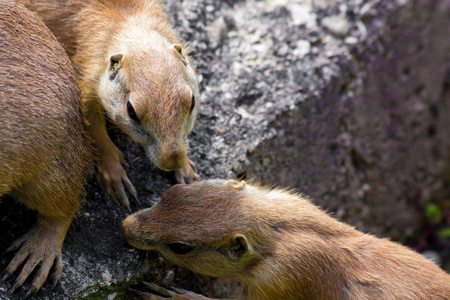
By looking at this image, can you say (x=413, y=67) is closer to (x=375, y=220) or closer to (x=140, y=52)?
(x=375, y=220)

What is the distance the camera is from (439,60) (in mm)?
5965

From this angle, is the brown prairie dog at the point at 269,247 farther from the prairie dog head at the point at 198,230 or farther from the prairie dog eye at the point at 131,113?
the prairie dog eye at the point at 131,113

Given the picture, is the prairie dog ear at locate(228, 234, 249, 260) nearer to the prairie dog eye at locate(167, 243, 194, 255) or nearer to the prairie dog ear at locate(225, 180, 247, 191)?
the prairie dog eye at locate(167, 243, 194, 255)

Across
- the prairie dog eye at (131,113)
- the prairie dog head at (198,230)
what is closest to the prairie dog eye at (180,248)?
the prairie dog head at (198,230)

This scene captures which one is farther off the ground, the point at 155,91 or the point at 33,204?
the point at 155,91

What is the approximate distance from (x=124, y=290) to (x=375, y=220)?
324 centimetres

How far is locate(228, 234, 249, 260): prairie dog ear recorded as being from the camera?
3.37m

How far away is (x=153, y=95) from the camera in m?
3.26

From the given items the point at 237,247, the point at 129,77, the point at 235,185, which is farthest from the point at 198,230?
the point at 129,77

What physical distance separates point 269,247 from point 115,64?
5.24 feet

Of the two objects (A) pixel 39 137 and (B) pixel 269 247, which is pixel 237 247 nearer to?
(B) pixel 269 247

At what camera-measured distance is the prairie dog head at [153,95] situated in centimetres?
324

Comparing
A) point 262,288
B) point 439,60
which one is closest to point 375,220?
point 439,60

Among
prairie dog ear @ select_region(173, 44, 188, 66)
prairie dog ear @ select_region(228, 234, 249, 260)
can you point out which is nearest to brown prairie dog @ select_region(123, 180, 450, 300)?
prairie dog ear @ select_region(228, 234, 249, 260)
